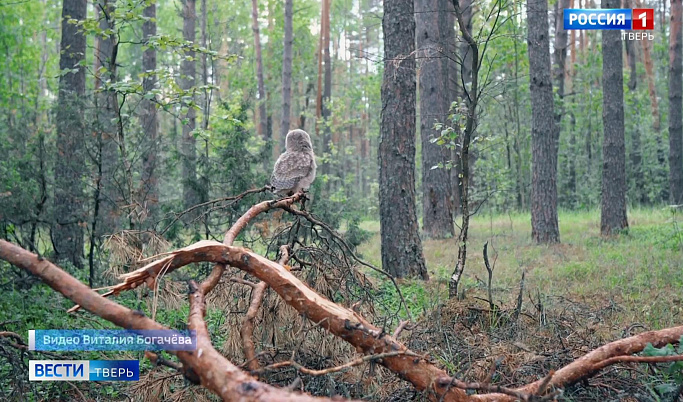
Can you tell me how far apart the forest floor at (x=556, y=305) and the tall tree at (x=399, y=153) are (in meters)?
0.51

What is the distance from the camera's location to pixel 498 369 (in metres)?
4.21

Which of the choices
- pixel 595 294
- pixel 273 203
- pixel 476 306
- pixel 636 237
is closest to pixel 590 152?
pixel 636 237

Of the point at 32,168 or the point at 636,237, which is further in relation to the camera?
the point at 636,237

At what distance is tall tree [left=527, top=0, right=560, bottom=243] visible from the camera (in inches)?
473

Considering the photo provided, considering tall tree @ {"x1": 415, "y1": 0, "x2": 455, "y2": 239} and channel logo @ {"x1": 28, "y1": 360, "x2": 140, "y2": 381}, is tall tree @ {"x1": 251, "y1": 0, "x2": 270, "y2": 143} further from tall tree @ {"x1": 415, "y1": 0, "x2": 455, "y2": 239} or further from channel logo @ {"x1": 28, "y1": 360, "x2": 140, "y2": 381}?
channel logo @ {"x1": 28, "y1": 360, "x2": 140, "y2": 381}

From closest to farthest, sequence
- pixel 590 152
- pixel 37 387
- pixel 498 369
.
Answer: pixel 498 369, pixel 37 387, pixel 590 152

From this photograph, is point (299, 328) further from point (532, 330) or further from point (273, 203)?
point (532, 330)

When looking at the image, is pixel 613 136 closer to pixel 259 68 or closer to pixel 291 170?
pixel 291 170

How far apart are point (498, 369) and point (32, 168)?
661 cm

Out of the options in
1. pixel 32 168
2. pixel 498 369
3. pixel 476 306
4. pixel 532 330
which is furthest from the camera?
pixel 32 168

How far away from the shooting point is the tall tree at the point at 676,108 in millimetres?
17109

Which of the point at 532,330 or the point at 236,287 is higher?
the point at 236,287
